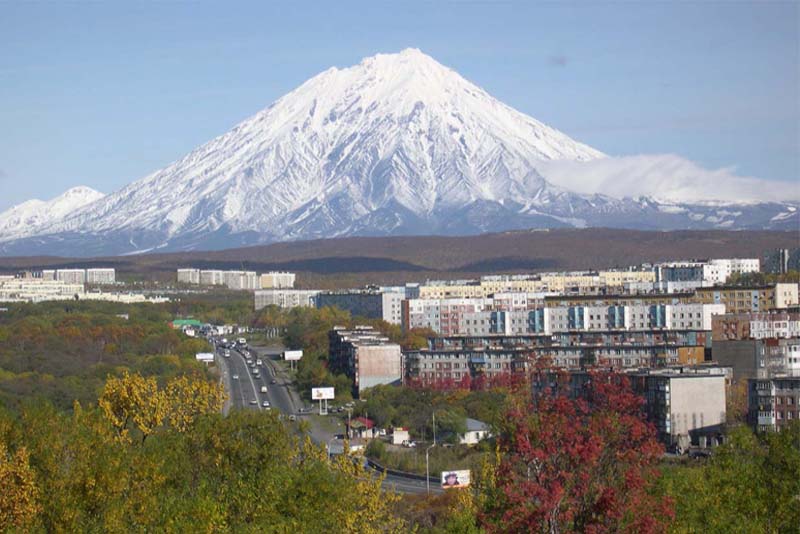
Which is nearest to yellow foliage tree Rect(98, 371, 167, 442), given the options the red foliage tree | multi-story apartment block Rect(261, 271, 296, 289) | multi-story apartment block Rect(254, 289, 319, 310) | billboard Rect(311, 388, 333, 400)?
the red foliage tree

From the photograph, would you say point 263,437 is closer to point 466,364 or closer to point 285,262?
point 466,364

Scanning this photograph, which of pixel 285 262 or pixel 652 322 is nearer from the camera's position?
pixel 652 322

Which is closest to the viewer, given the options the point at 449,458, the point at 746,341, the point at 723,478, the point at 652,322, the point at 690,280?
the point at 723,478

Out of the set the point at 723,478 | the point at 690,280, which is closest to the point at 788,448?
the point at 723,478

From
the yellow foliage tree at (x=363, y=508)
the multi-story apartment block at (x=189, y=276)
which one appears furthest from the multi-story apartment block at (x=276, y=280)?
the yellow foliage tree at (x=363, y=508)

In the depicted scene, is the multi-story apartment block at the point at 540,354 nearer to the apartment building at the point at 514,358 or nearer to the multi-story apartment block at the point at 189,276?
the apartment building at the point at 514,358

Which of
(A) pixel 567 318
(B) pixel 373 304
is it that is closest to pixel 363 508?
(A) pixel 567 318

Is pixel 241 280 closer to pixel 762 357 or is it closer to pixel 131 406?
pixel 762 357

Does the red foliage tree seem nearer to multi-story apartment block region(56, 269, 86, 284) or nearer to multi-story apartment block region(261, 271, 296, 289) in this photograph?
multi-story apartment block region(261, 271, 296, 289)
